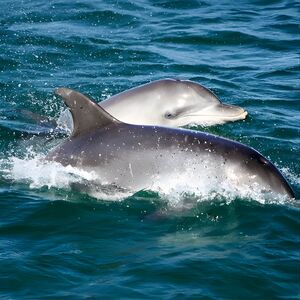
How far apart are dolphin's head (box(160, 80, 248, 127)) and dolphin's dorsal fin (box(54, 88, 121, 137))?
3.17 m

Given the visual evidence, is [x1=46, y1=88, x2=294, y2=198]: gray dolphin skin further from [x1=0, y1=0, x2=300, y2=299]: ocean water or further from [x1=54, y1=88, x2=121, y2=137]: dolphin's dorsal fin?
[x1=0, y1=0, x2=300, y2=299]: ocean water

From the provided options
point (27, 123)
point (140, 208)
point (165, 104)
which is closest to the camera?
point (140, 208)

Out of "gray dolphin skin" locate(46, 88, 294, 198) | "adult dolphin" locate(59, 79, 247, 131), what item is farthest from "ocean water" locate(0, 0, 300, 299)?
"adult dolphin" locate(59, 79, 247, 131)

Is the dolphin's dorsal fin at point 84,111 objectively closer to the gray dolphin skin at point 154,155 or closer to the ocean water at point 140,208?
the gray dolphin skin at point 154,155

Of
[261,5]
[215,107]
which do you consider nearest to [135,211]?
[215,107]

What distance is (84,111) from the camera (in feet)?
35.0

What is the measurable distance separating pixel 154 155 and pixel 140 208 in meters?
0.70

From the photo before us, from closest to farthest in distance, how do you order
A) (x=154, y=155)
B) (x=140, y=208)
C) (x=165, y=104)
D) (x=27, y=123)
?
1. (x=140, y=208)
2. (x=154, y=155)
3. (x=165, y=104)
4. (x=27, y=123)

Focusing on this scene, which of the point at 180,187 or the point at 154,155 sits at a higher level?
the point at 154,155

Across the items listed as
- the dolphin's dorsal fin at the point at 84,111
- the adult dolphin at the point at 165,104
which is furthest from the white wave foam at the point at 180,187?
the adult dolphin at the point at 165,104

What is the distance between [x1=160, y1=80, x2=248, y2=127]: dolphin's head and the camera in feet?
45.5

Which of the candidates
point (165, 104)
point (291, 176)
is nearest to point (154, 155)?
point (291, 176)

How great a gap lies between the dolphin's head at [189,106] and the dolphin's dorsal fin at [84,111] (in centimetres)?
317

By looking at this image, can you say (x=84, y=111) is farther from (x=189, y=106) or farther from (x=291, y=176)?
(x=189, y=106)
